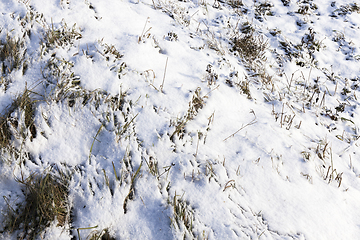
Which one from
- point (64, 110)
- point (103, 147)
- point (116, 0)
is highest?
point (116, 0)

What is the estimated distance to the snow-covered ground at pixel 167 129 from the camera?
1.79 meters

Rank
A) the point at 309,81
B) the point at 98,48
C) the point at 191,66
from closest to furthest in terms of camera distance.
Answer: the point at 98,48 → the point at 191,66 → the point at 309,81

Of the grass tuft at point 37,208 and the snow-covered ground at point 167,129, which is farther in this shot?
the snow-covered ground at point 167,129

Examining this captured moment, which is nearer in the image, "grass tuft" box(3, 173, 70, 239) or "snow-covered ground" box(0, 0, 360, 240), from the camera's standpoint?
"grass tuft" box(3, 173, 70, 239)

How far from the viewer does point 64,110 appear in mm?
2197

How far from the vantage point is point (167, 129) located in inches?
89.0

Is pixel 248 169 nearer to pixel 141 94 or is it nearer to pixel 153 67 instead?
pixel 141 94

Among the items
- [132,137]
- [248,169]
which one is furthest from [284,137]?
[132,137]

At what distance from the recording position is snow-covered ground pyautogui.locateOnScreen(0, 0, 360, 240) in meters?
1.79

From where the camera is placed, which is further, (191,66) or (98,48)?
(191,66)

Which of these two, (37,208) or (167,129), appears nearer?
(37,208)

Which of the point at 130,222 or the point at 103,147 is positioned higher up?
the point at 103,147

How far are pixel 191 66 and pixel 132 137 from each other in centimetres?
139

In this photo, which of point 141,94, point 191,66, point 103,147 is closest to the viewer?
point 103,147
